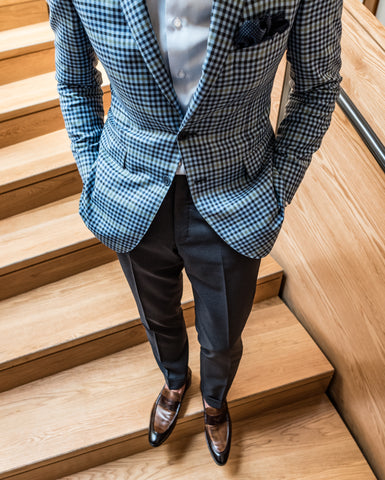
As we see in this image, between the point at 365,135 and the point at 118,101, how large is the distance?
61 centimetres

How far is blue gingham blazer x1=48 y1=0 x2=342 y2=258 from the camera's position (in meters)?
0.83

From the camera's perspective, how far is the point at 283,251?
6.05 ft

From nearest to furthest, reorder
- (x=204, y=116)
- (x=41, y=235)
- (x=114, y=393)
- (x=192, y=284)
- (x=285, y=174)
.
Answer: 1. (x=204, y=116)
2. (x=285, y=174)
3. (x=192, y=284)
4. (x=114, y=393)
5. (x=41, y=235)

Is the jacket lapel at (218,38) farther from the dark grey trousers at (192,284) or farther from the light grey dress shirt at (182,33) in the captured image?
the dark grey trousers at (192,284)

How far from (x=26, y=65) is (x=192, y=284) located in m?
1.30

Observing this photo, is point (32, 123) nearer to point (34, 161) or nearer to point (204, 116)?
point (34, 161)

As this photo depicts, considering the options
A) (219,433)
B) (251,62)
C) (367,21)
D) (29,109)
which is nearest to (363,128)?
(367,21)

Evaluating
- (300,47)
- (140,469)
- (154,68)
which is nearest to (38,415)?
(140,469)

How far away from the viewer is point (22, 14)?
82.0 inches

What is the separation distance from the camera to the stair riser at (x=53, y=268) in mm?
1749

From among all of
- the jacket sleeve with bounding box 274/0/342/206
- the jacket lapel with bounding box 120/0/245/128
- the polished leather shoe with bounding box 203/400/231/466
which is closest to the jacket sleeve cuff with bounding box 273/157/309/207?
the jacket sleeve with bounding box 274/0/342/206

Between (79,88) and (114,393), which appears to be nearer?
(79,88)

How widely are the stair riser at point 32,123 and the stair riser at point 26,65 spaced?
0.21 m

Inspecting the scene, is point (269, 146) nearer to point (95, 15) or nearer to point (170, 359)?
point (95, 15)
